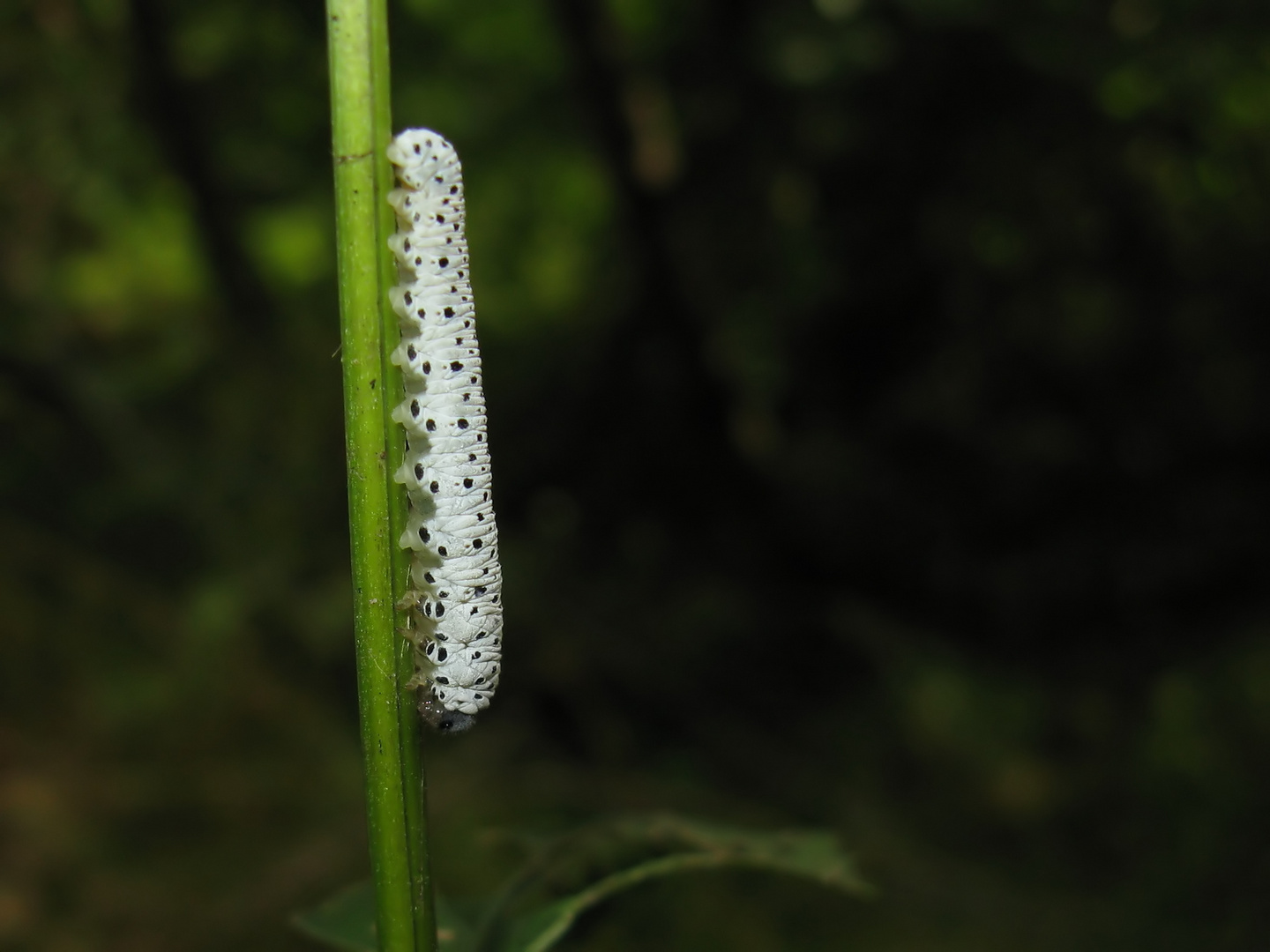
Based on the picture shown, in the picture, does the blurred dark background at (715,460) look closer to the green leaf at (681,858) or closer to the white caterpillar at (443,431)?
the green leaf at (681,858)

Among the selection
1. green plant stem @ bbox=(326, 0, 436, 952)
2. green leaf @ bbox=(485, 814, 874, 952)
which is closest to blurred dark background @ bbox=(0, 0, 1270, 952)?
green leaf @ bbox=(485, 814, 874, 952)

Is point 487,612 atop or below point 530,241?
below

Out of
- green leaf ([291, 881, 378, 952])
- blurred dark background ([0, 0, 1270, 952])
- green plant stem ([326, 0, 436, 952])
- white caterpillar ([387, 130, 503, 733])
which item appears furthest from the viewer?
blurred dark background ([0, 0, 1270, 952])

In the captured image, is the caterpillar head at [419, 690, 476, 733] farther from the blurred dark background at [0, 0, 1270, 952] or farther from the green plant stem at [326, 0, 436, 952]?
the blurred dark background at [0, 0, 1270, 952]

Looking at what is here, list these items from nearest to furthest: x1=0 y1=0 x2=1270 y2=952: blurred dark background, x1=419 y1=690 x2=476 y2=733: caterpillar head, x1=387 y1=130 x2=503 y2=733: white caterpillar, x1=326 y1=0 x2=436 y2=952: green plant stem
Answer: x1=326 y1=0 x2=436 y2=952: green plant stem → x1=387 y1=130 x2=503 y2=733: white caterpillar → x1=419 y1=690 x2=476 y2=733: caterpillar head → x1=0 y1=0 x2=1270 y2=952: blurred dark background

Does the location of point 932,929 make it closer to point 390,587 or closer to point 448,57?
point 390,587

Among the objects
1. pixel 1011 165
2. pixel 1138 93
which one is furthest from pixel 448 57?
pixel 1138 93
